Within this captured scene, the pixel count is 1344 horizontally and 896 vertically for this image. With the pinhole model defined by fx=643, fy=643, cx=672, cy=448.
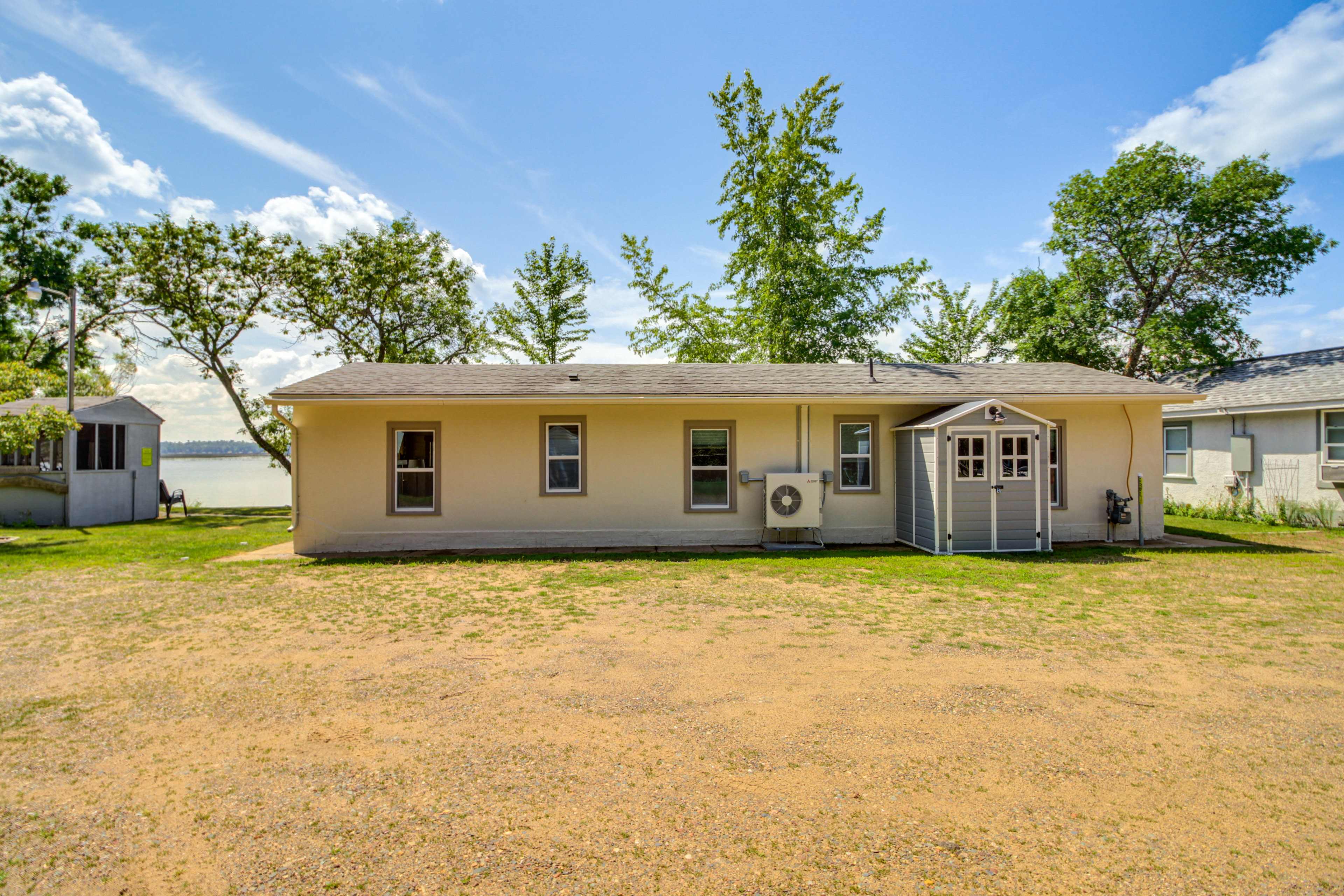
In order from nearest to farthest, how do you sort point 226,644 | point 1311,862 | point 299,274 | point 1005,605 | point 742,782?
point 1311,862 → point 742,782 → point 226,644 → point 1005,605 → point 299,274

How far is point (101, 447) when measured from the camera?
1591cm

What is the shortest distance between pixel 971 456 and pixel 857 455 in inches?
74.0

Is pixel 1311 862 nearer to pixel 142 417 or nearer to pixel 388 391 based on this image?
pixel 388 391

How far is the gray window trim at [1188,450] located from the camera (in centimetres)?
1541

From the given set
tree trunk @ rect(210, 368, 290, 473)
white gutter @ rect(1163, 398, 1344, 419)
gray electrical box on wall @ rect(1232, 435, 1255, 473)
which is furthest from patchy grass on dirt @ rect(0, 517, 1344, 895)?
tree trunk @ rect(210, 368, 290, 473)

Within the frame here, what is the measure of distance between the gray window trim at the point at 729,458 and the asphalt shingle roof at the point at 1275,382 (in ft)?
30.9

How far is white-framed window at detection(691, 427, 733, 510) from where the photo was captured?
10.8 meters

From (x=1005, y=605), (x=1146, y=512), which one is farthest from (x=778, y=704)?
(x=1146, y=512)

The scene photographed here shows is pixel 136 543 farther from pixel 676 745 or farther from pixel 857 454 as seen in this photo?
pixel 857 454

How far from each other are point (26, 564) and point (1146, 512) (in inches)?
683

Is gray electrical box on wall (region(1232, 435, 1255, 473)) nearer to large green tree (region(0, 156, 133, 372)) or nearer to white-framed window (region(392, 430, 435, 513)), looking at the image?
white-framed window (region(392, 430, 435, 513))

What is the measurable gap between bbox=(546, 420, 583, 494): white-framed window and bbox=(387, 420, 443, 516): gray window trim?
175 centimetres

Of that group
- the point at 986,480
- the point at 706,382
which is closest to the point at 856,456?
the point at 986,480

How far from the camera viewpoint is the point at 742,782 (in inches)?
121
